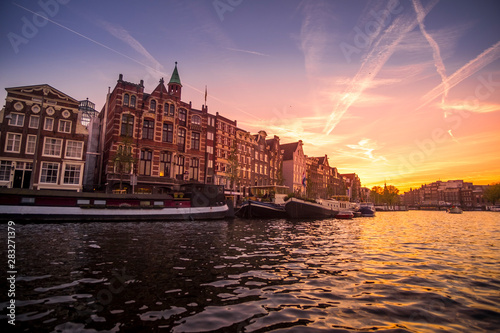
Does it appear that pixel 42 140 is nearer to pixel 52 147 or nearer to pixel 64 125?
pixel 52 147

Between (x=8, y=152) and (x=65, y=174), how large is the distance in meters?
6.46

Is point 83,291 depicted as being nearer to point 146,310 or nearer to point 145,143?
point 146,310

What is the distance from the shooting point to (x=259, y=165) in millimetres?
66750


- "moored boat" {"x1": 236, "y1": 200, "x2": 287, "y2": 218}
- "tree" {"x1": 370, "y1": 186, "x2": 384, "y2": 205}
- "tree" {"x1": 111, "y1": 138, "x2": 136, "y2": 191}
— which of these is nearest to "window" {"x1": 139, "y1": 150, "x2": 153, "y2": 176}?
→ "tree" {"x1": 111, "y1": 138, "x2": 136, "y2": 191}

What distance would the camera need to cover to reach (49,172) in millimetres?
34500

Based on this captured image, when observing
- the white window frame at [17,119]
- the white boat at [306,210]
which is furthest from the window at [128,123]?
the white boat at [306,210]

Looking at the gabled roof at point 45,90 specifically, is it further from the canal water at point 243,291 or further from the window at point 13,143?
the canal water at point 243,291

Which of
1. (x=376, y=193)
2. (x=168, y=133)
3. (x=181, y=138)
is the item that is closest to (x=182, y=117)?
(x=181, y=138)

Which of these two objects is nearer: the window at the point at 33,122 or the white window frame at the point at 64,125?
the window at the point at 33,122

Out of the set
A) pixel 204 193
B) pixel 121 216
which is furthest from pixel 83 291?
pixel 204 193

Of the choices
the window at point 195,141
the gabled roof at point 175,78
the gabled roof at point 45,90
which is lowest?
the window at point 195,141

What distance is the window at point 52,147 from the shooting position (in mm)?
34688

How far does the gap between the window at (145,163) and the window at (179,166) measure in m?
4.30

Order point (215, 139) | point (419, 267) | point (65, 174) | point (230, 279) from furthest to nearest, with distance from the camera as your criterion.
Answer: point (215, 139) → point (65, 174) → point (419, 267) → point (230, 279)
